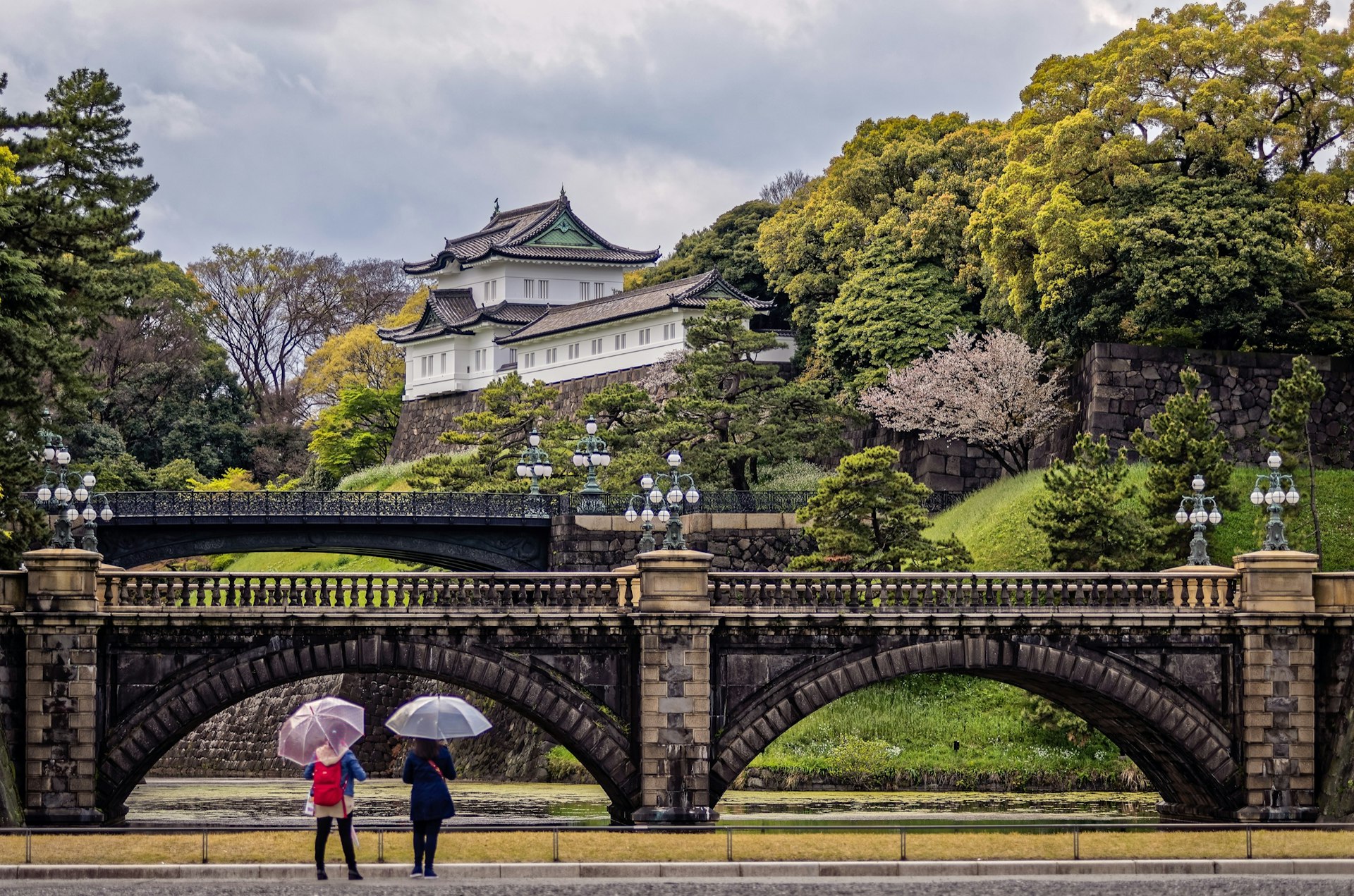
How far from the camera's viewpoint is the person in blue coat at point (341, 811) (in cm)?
2877

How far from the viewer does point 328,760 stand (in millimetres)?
28734

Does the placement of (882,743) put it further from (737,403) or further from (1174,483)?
(737,403)

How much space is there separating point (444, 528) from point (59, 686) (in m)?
24.4

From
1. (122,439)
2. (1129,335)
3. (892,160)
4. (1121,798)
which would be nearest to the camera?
(1121,798)

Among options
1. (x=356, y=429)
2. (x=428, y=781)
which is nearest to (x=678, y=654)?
(x=428, y=781)

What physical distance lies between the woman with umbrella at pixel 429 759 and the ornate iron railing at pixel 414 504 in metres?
34.7

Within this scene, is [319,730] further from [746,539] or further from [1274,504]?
[746,539]

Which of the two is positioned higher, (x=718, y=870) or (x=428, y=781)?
(x=428, y=781)

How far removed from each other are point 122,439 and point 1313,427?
6338 cm

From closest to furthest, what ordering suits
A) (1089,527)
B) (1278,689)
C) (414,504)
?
(1278,689) → (1089,527) → (414,504)

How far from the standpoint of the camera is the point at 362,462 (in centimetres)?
11262

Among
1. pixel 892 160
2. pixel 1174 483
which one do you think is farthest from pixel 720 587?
pixel 892 160

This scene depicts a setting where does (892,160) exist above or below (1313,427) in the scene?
above

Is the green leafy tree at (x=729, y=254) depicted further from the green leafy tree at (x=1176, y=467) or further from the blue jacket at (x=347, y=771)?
the blue jacket at (x=347, y=771)
